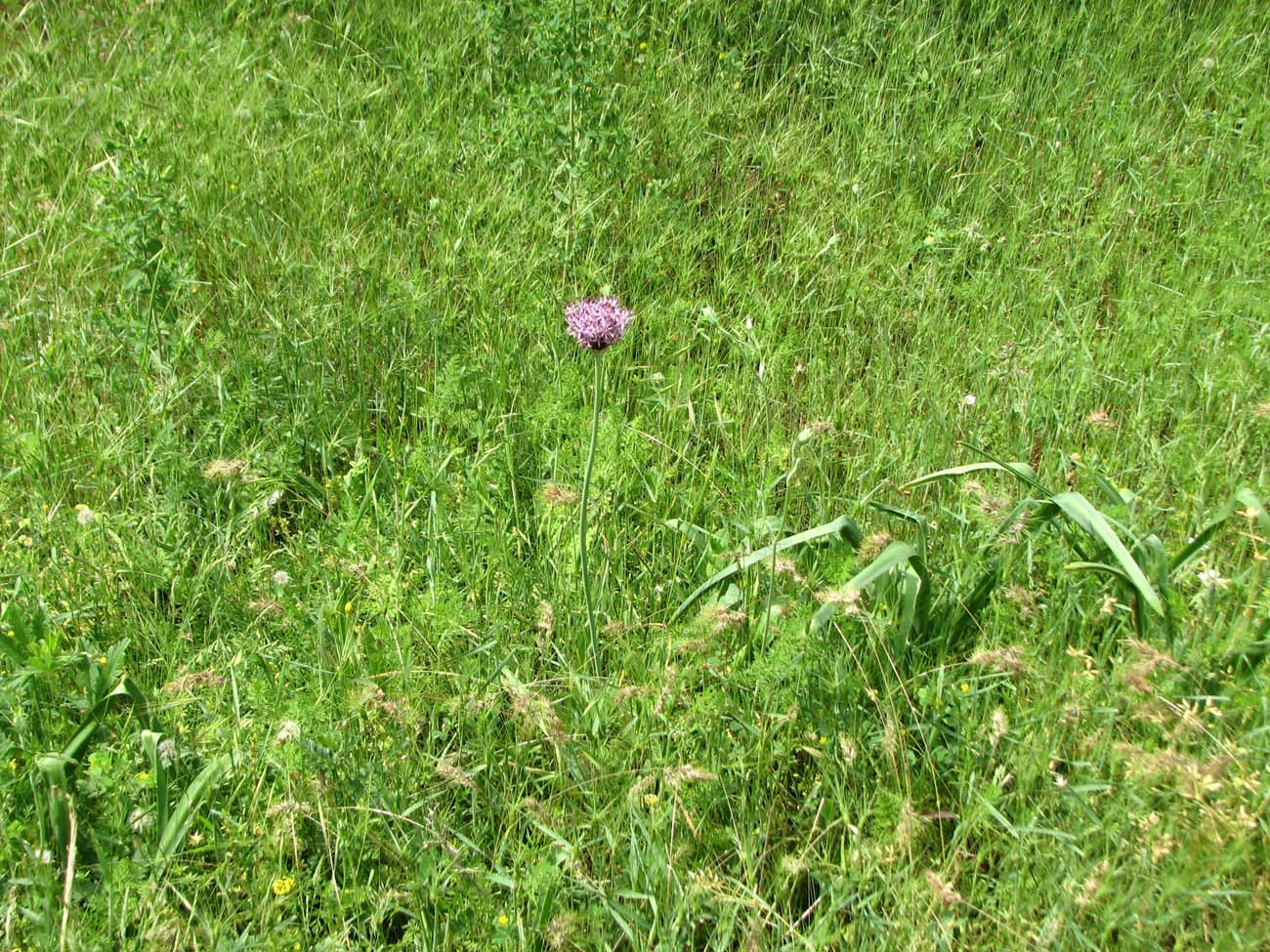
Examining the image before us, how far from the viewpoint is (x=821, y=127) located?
12.4 ft

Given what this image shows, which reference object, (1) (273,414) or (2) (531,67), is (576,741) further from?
(2) (531,67)

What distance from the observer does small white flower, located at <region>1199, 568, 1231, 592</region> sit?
6.79ft

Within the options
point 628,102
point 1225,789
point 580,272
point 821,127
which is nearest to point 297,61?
point 628,102

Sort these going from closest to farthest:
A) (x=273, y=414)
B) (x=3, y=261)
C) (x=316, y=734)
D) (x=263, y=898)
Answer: (x=263, y=898), (x=316, y=734), (x=273, y=414), (x=3, y=261)

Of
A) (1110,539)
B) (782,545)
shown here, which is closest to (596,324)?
(782,545)

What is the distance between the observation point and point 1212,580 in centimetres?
210

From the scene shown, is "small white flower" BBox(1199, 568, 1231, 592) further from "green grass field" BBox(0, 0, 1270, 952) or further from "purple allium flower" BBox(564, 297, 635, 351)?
"purple allium flower" BBox(564, 297, 635, 351)

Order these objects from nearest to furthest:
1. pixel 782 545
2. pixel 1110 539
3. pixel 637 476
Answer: pixel 1110 539, pixel 782 545, pixel 637 476

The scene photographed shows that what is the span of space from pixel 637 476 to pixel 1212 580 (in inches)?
47.4

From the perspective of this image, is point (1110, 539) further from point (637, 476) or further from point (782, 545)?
point (637, 476)

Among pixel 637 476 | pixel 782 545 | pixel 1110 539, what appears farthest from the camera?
pixel 637 476

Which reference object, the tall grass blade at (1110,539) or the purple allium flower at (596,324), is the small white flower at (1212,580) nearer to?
the tall grass blade at (1110,539)

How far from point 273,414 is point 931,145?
2325mm

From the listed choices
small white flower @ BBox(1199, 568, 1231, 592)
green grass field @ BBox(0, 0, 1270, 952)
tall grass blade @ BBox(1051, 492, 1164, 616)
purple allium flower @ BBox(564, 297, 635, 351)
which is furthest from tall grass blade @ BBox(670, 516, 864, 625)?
small white flower @ BBox(1199, 568, 1231, 592)
